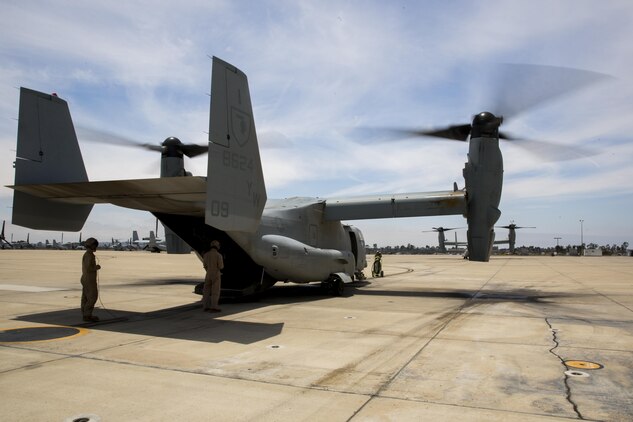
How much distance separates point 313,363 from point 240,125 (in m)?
5.13

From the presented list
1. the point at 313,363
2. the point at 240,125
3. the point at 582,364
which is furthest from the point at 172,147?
the point at 582,364

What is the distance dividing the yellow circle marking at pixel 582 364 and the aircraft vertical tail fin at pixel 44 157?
10154 mm

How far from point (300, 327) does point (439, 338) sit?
2552mm

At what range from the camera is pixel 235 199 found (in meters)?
8.55

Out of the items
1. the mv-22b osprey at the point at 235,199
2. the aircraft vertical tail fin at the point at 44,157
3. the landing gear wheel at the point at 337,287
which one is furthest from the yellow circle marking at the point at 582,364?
the aircraft vertical tail fin at the point at 44,157

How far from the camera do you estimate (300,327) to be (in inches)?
329

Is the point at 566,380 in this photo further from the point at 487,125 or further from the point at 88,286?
the point at 487,125

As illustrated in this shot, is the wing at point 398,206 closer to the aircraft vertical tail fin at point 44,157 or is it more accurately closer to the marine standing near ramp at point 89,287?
the aircraft vertical tail fin at point 44,157

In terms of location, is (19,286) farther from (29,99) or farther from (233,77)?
(233,77)

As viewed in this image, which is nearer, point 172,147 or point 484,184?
point 484,184

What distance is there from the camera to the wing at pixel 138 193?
7953mm

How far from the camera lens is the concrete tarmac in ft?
13.4

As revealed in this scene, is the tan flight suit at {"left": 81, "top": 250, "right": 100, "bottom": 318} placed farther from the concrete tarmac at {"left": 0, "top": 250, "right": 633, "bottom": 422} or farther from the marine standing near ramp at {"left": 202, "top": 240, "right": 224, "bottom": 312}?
the marine standing near ramp at {"left": 202, "top": 240, "right": 224, "bottom": 312}

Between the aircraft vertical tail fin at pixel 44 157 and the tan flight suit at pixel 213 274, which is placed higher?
the aircraft vertical tail fin at pixel 44 157
